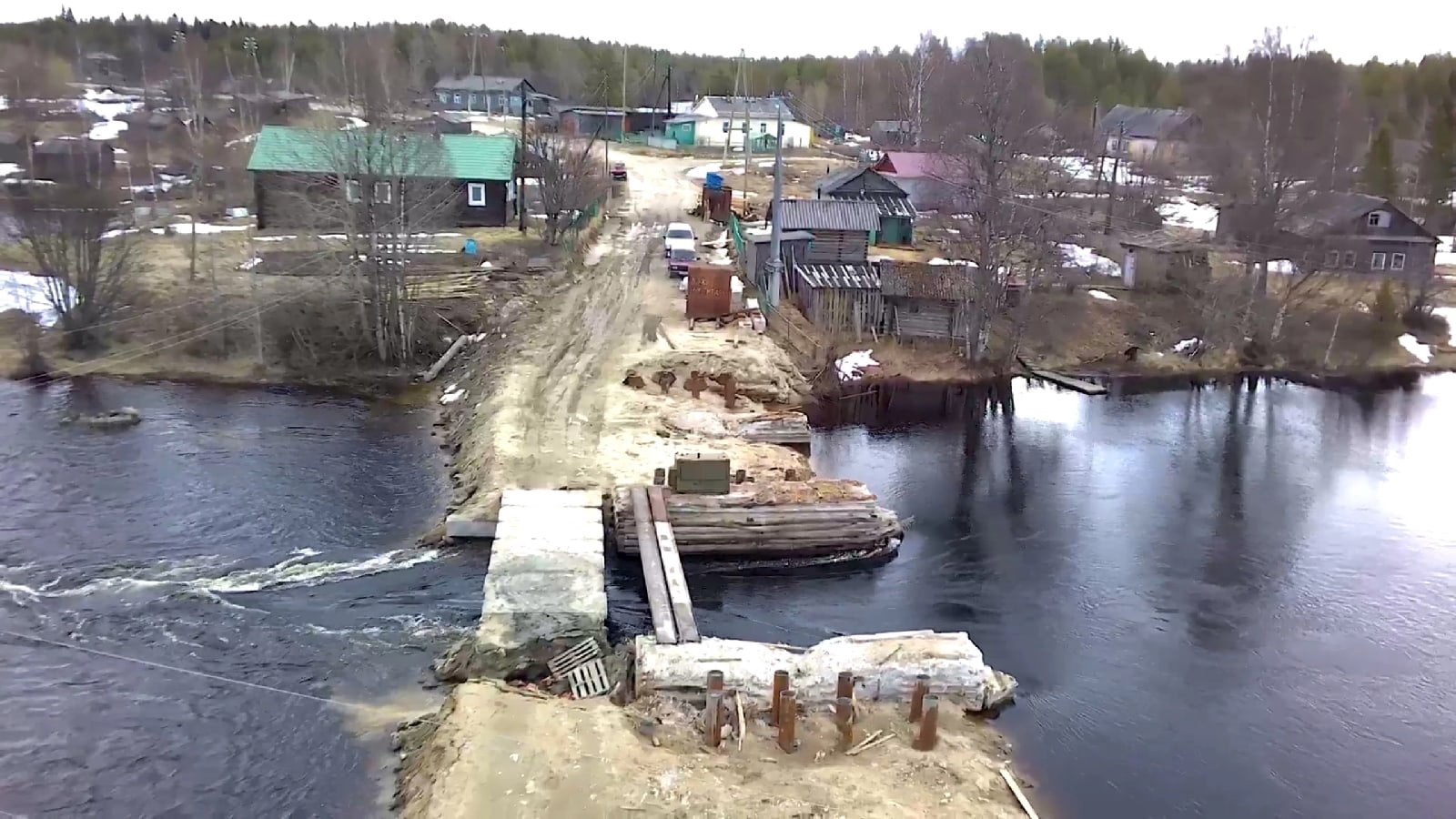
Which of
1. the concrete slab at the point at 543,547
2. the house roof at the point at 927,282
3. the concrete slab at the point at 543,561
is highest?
the house roof at the point at 927,282

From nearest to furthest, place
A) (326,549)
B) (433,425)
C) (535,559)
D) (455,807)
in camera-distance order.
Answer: (455,807) < (535,559) < (326,549) < (433,425)

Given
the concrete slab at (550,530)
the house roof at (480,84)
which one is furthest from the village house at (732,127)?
the concrete slab at (550,530)

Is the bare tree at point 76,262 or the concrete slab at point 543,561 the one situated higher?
the bare tree at point 76,262

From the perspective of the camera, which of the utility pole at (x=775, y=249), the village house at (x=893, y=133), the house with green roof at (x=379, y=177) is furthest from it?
the village house at (x=893, y=133)

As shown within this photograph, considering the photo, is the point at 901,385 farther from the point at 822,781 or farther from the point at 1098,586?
the point at 822,781

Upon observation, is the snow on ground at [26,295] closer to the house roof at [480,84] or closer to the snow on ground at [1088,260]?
the snow on ground at [1088,260]

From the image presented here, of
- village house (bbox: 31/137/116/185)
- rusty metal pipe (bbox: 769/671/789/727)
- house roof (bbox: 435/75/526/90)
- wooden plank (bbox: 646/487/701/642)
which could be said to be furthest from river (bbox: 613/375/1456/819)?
house roof (bbox: 435/75/526/90)

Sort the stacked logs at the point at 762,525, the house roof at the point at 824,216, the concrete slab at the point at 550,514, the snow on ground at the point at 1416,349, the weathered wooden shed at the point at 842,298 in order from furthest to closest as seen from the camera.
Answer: the snow on ground at the point at 1416,349, the house roof at the point at 824,216, the weathered wooden shed at the point at 842,298, the stacked logs at the point at 762,525, the concrete slab at the point at 550,514

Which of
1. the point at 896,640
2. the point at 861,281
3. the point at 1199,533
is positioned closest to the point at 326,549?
the point at 896,640
